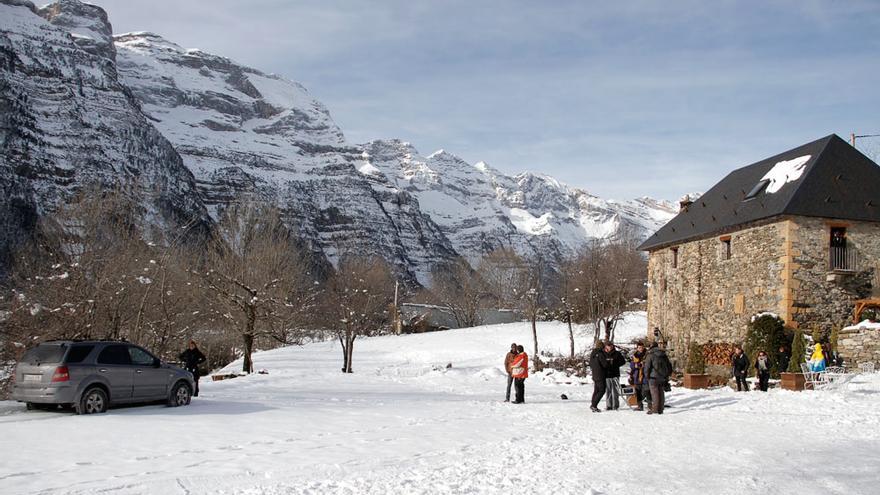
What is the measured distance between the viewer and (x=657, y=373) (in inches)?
611

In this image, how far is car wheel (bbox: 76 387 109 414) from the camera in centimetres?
1332

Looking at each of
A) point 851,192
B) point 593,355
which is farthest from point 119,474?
point 851,192

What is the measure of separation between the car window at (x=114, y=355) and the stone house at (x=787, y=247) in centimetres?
2139

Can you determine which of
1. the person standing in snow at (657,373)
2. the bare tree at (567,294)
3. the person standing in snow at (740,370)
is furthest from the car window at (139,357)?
the bare tree at (567,294)

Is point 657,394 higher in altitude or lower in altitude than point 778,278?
lower

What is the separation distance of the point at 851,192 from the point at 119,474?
87.8 ft

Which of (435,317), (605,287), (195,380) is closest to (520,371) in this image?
(195,380)

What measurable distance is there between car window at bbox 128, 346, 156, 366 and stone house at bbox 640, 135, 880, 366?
68.6 feet

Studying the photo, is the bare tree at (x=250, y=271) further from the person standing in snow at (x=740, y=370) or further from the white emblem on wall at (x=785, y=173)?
the white emblem on wall at (x=785, y=173)

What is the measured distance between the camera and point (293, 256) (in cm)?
5144

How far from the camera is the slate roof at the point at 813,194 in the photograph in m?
25.7

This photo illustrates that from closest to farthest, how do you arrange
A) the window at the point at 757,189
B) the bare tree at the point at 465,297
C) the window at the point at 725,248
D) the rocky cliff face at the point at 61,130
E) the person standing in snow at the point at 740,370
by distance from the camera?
the person standing in snow at the point at 740,370
the window at the point at 725,248
the window at the point at 757,189
the bare tree at the point at 465,297
the rocky cliff face at the point at 61,130

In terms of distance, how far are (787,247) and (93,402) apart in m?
22.7

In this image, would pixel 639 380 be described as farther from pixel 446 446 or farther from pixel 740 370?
pixel 446 446
